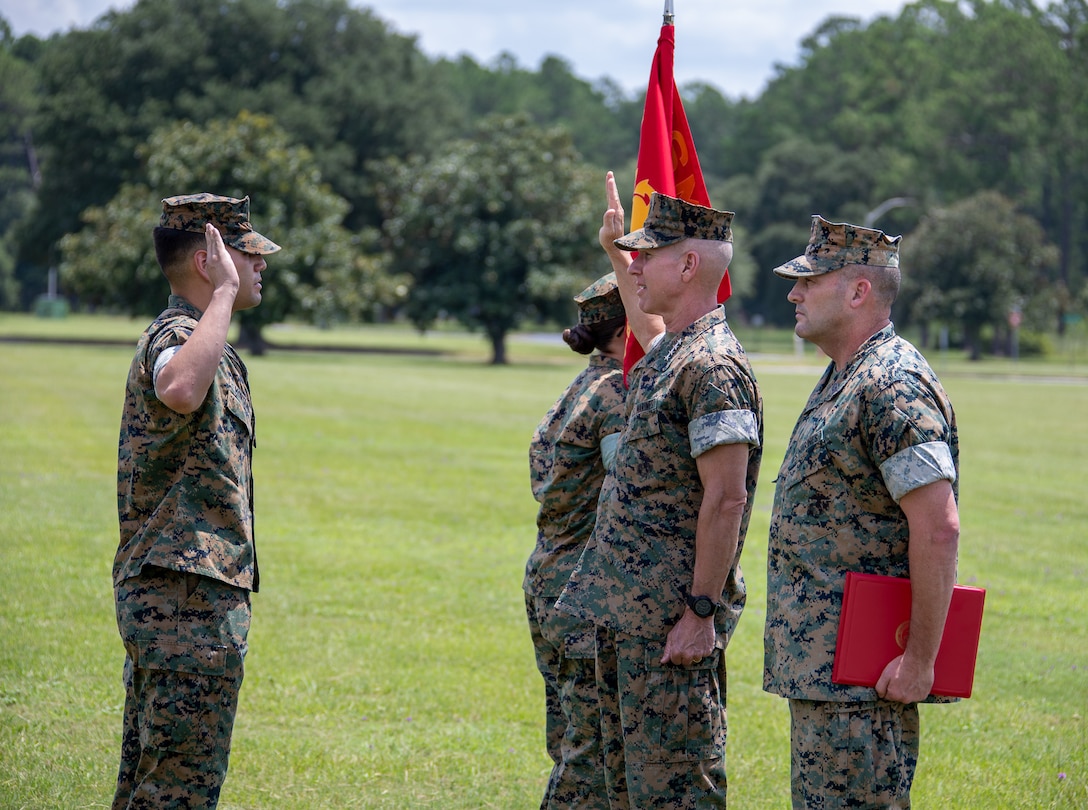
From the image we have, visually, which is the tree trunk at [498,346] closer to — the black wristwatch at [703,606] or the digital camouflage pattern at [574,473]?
the digital camouflage pattern at [574,473]

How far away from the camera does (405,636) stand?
8.20 m

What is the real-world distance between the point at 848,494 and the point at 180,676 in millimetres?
2255

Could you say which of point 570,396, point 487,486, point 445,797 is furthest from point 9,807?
point 487,486

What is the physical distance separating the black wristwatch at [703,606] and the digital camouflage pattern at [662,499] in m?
0.09

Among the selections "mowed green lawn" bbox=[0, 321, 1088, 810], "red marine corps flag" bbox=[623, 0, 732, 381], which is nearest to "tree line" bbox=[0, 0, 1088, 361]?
"mowed green lawn" bbox=[0, 321, 1088, 810]

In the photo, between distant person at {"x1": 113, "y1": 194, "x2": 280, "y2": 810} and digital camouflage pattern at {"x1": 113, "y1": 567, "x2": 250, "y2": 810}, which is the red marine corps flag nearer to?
distant person at {"x1": 113, "y1": 194, "x2": 280, "y2": 810}

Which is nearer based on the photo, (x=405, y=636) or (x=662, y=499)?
(x=662, y=499)

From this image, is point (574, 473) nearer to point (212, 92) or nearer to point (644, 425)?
point (644, 425)

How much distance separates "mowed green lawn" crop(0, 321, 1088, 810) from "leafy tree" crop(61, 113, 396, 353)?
21.9m

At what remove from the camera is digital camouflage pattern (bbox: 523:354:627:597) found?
4648 mm

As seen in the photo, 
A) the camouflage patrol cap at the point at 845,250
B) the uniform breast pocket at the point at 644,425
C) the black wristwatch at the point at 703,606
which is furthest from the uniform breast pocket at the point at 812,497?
the camouflage patrol cap at the point at 845,250

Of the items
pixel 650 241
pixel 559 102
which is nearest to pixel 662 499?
pixel 650 241

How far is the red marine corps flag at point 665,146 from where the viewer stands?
5.33m

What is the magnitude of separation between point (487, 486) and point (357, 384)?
15175 mm
